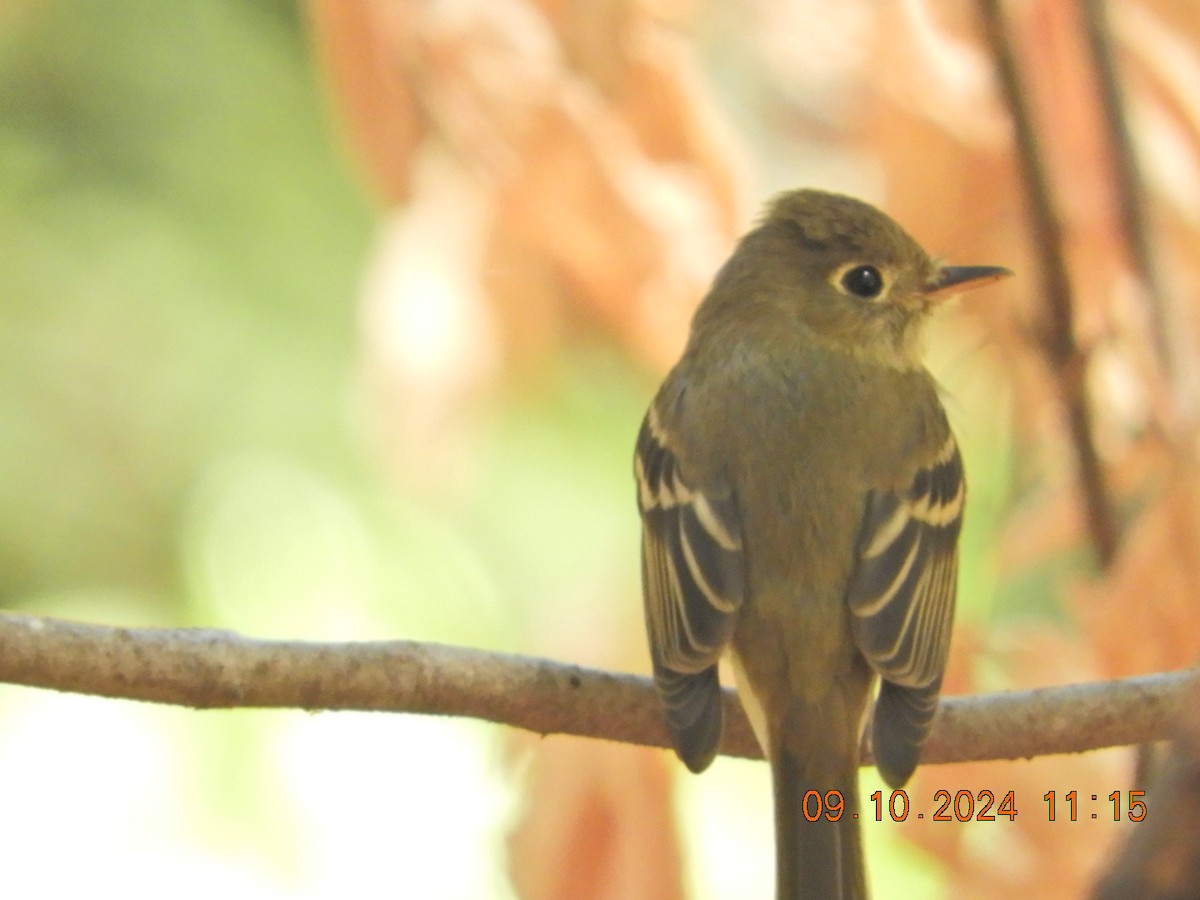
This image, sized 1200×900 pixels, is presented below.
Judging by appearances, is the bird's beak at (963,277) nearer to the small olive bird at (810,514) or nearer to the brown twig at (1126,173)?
the small olive bird at (810,514)

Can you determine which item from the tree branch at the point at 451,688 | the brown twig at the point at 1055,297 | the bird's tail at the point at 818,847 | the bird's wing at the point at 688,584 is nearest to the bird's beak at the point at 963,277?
the brown twig at the point at 1055,297

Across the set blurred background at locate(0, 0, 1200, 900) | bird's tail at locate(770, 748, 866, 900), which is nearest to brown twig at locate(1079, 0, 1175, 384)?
blurred background at locate(0, 0, 1200, 900)

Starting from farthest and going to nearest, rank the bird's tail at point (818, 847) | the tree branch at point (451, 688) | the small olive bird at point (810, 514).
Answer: the small olive bird at point (810, 514) → the bird's tail at point (818, 847) → the tree branch at point (451, 688)

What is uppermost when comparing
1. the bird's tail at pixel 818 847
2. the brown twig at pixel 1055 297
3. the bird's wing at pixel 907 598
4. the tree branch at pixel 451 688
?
the brown twig at pixel 1055 297

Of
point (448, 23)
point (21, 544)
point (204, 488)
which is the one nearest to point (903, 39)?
point (448, 23)

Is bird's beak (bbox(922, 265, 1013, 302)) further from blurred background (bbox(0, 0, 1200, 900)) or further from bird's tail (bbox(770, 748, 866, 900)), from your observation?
bird's tail (bbox(770, 748, 866, 900))
